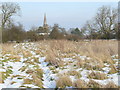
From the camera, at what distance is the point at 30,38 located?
72.6ft

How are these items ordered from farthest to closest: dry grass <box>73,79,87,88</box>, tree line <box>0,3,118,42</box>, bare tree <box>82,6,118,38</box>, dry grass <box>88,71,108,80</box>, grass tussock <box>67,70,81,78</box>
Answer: bare tree <box>82,6,118,38</box> → tree line <box>0,3,118,42</box> → grass tussock <box>67,70,81,78</box> → dry grass <box>88,71,108,80</box> → dry grass <box>73,79,87,88</box>

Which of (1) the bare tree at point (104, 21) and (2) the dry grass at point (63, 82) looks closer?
(2) the dry grass at point (63, 82)

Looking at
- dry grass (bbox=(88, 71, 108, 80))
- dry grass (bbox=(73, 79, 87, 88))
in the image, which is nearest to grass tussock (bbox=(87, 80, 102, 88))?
dry grass (bbox=(73, 79, 87, 88))

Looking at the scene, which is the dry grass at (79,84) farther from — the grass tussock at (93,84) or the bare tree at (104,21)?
the bare tree at (104,21)

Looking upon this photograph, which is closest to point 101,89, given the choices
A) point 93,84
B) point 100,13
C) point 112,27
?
point 93,84

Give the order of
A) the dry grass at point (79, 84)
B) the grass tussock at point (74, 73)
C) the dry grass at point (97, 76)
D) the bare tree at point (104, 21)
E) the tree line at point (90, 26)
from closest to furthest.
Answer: the dry grass at point (79, 84) < the dry grass at point (97, 76) < the grass tussock at point (74, 73) < the tree line at point (90, 26) < the bare tree at point (104, 21)

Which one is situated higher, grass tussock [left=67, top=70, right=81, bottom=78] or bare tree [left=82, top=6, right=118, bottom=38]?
bare tree [left=82, top=6, right=118, bottom=38]

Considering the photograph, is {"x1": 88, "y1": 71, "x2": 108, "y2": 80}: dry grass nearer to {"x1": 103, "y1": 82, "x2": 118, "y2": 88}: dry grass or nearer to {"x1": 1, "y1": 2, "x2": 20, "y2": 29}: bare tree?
{"x1": 103, "y1": 82, "x2": 118, "y2": 88}: dry grass

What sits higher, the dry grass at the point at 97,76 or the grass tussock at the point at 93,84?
the dry grass at the point at 97,76

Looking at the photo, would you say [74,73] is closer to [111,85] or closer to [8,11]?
[111,85]

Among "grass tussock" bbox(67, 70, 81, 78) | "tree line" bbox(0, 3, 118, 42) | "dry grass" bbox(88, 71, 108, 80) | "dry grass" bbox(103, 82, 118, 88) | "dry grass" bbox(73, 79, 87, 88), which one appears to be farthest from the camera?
"tree line" bbox(0, 3, 118, 42)

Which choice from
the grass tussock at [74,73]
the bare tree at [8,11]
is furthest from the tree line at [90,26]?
the grass tussock at [74,73]

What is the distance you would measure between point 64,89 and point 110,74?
1663mm

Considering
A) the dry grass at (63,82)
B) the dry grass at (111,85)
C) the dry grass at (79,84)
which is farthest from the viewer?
the dry grass at (63,82)
